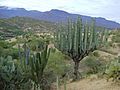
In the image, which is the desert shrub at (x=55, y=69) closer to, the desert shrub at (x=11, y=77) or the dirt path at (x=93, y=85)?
the dirt path at (x=93, y=85)

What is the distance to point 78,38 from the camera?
703 inches

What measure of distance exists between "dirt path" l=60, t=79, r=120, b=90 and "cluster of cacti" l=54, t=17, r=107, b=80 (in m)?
1.60

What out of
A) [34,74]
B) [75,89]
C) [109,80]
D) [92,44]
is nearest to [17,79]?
[34,74]

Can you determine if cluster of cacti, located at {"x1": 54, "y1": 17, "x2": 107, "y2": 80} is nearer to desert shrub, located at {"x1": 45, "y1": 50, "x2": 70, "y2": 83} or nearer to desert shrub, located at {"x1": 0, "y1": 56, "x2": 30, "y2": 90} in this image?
desert shrub, located at {"x1": 45, "y1": 50, "x2": 70, "y2": 83}


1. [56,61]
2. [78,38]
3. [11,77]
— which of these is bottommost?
[56,61]

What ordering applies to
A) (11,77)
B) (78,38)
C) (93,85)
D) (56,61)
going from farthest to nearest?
(56,61), (78,38), (93,85), (11,77)

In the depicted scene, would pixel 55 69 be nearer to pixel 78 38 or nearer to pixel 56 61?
pixel 56 61

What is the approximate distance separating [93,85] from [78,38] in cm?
319

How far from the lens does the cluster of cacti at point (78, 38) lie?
17.8 m

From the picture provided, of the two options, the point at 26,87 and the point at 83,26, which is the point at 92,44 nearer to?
the point at 83,26

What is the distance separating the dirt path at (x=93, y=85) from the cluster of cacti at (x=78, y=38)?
160 centimetres

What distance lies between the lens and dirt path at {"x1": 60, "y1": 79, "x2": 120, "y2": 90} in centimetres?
1445

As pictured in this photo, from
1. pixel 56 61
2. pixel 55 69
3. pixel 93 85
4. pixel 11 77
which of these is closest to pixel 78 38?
pixel 55 69

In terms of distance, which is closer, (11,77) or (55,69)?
(11,77)
